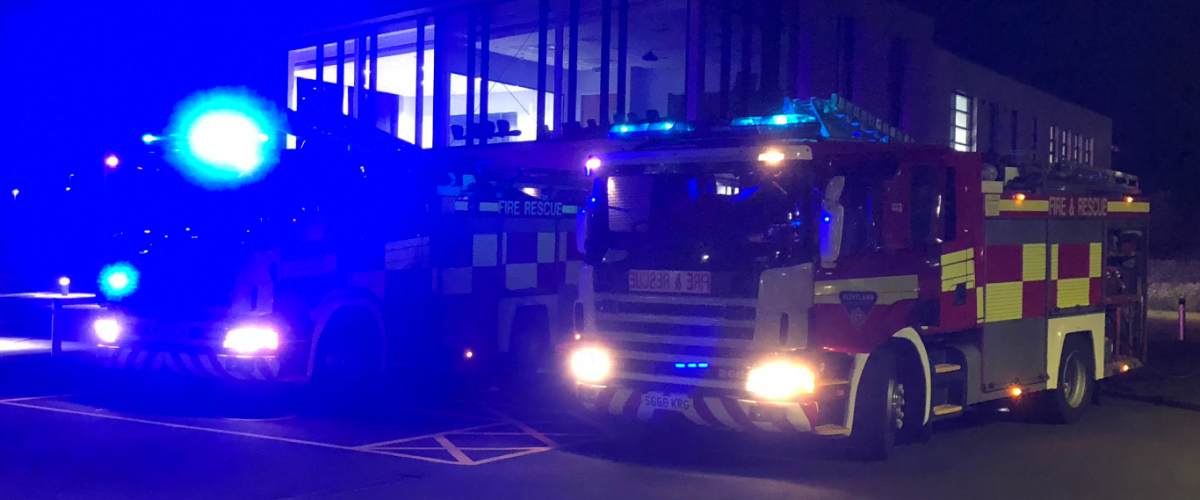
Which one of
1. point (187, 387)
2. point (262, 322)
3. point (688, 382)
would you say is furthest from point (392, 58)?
point (688, 382)

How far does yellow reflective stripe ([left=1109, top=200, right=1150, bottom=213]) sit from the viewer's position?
12438mm

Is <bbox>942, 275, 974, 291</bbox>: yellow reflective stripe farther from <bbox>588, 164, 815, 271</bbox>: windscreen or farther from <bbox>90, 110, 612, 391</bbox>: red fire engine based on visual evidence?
<bbox>90, 110, 612, 391</bbox>: red fire engine

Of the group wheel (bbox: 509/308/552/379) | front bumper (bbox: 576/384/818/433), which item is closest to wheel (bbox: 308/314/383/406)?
wheel (bbox: 509/308/552/379)

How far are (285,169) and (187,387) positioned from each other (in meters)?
3.45

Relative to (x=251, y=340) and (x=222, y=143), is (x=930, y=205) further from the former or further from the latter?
(x=222, y=143)

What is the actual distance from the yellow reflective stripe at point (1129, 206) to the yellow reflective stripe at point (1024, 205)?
5.24 ft

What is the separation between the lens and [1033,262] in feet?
36.1

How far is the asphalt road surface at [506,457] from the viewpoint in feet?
26.6

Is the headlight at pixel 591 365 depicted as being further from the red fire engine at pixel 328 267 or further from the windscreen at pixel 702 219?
the red fire engine at pixel 328 267

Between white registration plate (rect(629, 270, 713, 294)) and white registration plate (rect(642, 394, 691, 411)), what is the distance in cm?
80

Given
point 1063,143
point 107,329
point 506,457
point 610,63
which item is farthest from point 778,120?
point 1063,143

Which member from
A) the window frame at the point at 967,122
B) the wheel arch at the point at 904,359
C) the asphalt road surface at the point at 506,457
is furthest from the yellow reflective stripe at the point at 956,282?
the window frame at the point at 967,122

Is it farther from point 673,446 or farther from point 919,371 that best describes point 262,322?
point 919,371

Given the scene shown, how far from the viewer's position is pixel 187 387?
13.6 metres
